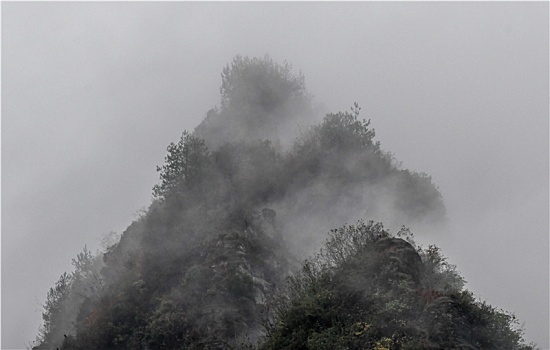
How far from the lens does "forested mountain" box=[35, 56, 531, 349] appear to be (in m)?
18.7

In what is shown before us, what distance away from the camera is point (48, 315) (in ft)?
147

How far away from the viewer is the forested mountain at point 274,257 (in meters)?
18.7

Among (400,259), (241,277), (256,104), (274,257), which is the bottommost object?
(400,259)

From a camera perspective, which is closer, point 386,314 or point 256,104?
point 386,314

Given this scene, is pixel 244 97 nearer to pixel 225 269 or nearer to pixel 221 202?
pixel 221 202

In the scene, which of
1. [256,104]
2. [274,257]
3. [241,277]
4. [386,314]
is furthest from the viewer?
[256,104]

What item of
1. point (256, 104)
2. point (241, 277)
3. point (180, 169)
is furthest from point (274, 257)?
point (256, 104)

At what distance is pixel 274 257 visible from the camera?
34250 mm

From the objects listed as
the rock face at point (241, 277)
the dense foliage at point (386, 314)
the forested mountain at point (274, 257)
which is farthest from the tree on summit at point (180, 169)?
the dense foliage at point (386, 314)

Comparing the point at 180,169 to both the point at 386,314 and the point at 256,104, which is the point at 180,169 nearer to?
the point at 256,104

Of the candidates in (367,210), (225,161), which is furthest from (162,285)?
(367,210)

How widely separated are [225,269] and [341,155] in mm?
16786

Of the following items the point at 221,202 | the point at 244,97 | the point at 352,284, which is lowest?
the point at 352,284

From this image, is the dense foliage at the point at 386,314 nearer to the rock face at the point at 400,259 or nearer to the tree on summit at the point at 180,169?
the rock face at the point at 400,259
